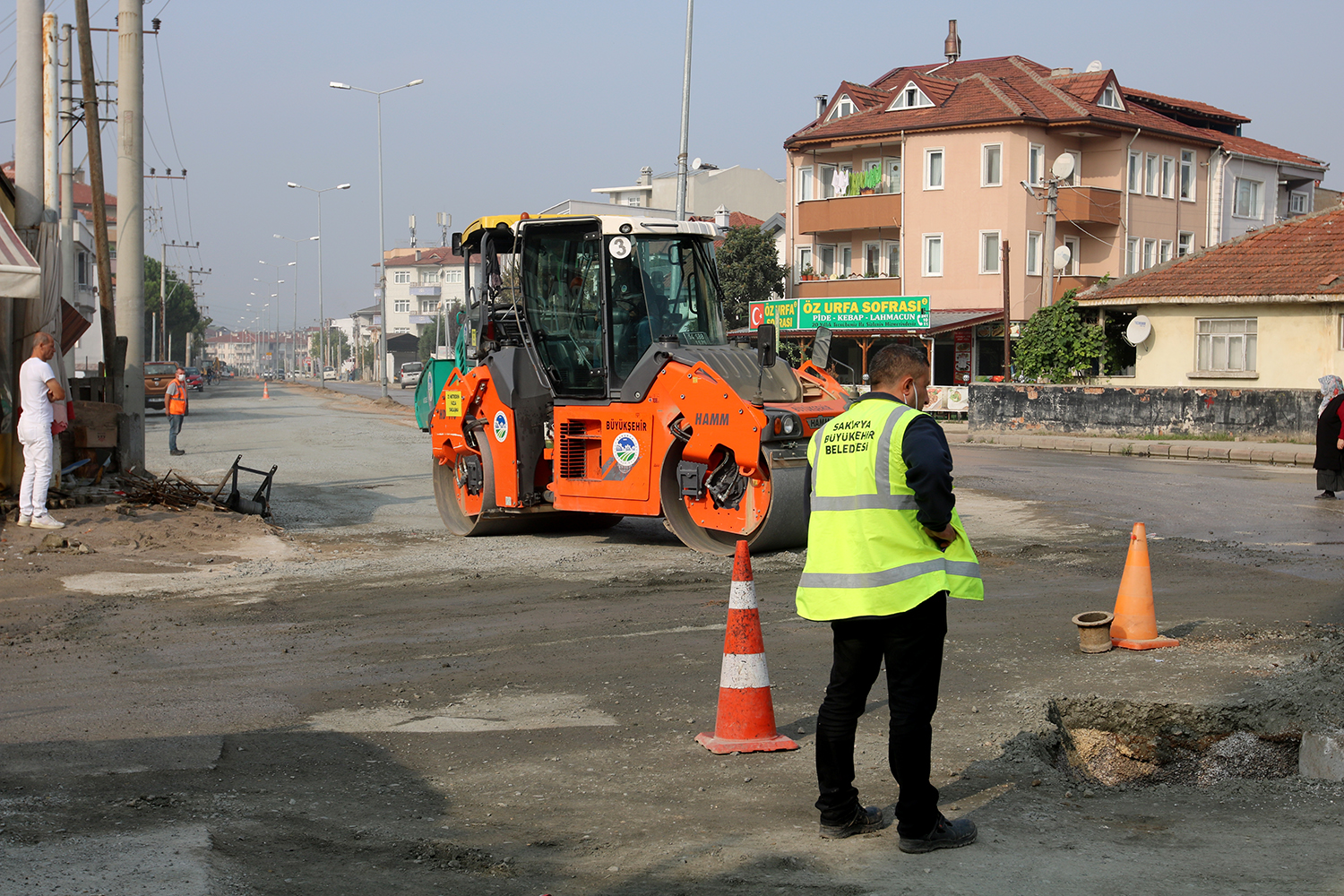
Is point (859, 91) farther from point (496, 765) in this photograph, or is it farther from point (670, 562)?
point (496, 765)

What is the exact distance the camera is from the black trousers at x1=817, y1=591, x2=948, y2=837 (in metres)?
4.31

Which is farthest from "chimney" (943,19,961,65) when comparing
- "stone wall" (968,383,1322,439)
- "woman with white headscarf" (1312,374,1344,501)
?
"woman with white headscarf" (1312,374,1344,501)

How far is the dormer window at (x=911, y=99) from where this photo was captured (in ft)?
145

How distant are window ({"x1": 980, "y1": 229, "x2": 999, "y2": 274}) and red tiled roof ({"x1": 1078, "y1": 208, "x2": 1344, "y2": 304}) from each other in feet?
33.6

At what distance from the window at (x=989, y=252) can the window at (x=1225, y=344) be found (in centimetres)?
1278

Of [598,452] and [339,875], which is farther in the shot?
[598,452]

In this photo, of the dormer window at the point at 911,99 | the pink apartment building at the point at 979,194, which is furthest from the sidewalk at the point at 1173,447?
the dormer window at the point at 911,99

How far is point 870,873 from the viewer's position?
4102 mm

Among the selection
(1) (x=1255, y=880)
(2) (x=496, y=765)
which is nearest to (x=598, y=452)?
(2) (x=496, y=765)

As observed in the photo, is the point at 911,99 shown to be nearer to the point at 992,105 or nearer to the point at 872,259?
the point at 992,105

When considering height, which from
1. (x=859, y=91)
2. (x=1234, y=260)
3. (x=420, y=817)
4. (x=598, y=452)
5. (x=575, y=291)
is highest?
(x=859, y=91)

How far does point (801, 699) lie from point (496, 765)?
171 centimetres

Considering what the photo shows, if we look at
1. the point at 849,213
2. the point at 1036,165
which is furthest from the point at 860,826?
the point at 849,213

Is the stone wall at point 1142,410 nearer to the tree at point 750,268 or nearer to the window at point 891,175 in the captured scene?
the window at point 891,175
